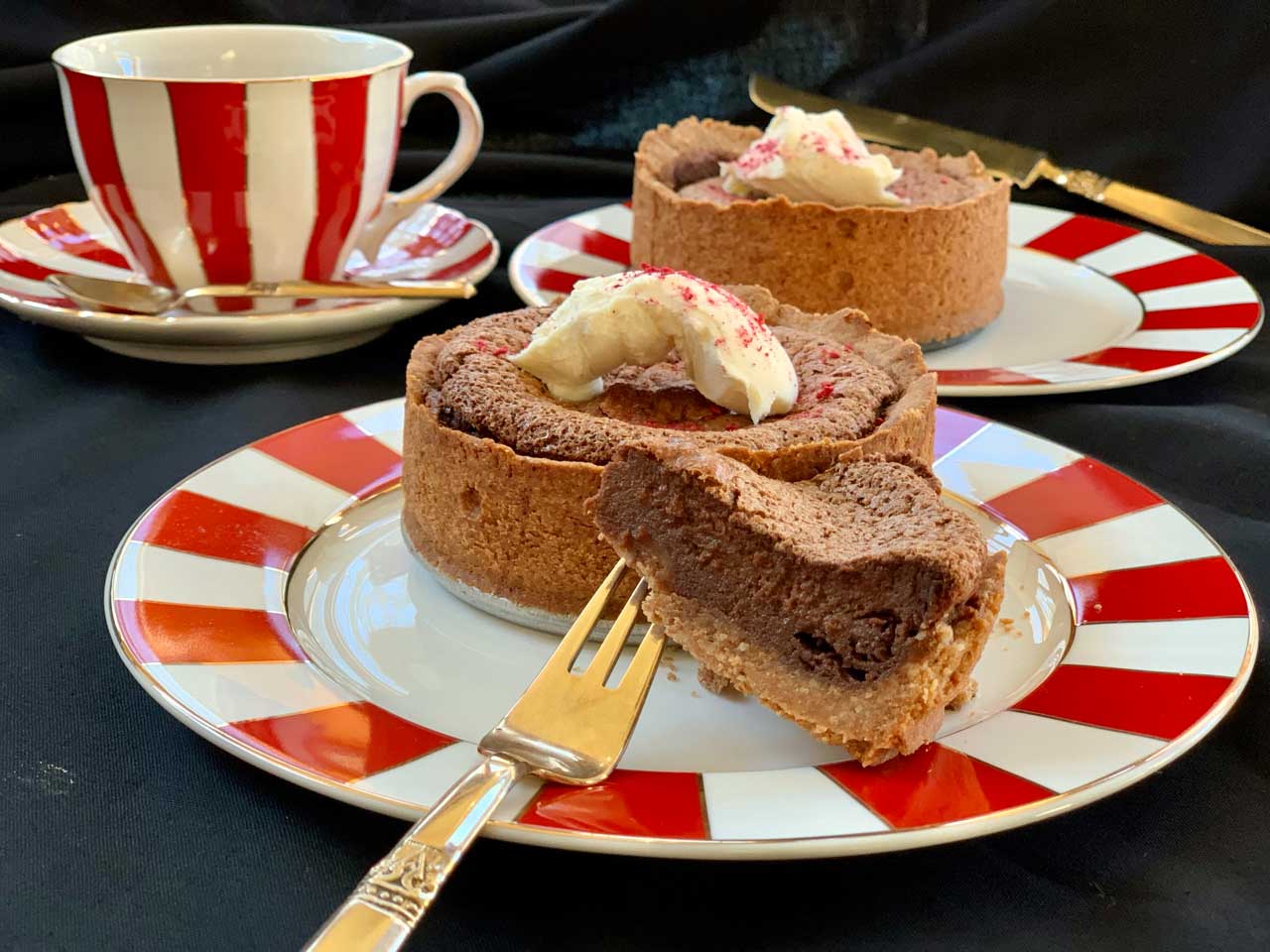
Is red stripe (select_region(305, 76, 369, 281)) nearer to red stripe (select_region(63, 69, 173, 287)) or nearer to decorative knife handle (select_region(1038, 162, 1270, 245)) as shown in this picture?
red stripe (select_region(63, 69, 173, 287))

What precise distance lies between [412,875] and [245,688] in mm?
349

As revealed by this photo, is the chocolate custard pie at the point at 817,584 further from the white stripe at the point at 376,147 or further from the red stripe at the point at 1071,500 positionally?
the white stripe at the point at 376,147

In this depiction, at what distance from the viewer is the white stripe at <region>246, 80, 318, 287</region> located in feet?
7.30

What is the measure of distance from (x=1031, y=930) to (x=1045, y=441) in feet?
2.92

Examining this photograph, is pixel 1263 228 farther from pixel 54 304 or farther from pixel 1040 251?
pixel 54 304

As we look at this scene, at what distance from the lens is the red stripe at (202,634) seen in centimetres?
134

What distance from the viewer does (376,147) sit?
7.89ft

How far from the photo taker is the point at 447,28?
11.0 feet

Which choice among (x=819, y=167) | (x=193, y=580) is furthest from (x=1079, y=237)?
(x=193, y=580)

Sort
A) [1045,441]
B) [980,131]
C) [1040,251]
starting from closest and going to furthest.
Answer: [1045,441], [1040,251], [980,131]

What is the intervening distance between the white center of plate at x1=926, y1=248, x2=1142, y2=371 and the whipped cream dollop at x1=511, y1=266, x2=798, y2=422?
0.78 m

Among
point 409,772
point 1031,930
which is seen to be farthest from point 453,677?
point 1031,930

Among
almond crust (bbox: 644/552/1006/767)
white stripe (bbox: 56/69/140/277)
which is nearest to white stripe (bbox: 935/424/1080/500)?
almond crust (bbox: 644/552/1006/767)

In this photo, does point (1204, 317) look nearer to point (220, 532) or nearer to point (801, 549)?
point (801, 549)
